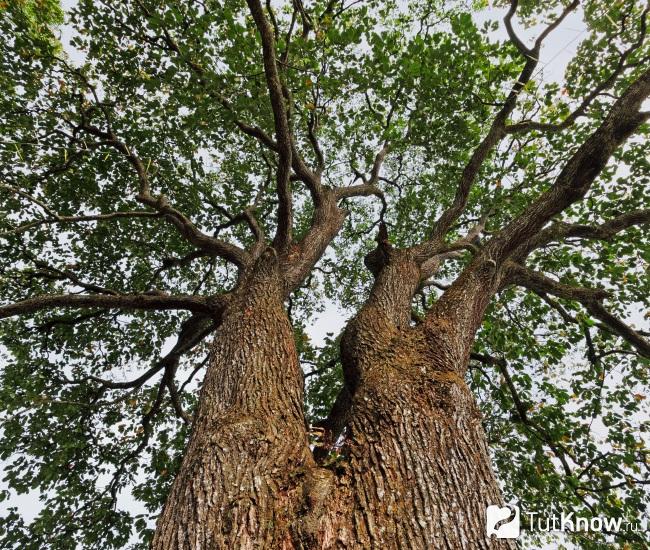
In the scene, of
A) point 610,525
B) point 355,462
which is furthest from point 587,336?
point 355,462

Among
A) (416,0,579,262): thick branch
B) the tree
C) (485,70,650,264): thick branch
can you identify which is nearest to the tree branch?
the tree

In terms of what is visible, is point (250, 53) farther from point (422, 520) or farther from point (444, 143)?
point (422, 520)

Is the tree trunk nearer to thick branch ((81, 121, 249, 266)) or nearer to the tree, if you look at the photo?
the tree

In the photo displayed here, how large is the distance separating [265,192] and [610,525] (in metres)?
8.66

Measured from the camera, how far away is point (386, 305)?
424 cm

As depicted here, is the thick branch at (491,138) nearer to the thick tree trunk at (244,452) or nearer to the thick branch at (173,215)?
the thick branch at (173,215)

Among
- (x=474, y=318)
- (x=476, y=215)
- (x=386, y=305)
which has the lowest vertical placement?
(x=474, y=318)

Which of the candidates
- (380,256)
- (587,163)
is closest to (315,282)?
(380,256)

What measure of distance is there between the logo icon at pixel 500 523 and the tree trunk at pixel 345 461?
1.8 inches

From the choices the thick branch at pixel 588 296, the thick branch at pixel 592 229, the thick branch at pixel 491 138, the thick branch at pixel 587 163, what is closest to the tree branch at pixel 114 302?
the thick branch at pixel 491 138

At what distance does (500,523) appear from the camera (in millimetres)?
2053

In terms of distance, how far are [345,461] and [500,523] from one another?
959 mm

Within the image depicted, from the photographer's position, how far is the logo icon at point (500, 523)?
6.59 feet

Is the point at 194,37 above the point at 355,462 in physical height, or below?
above
